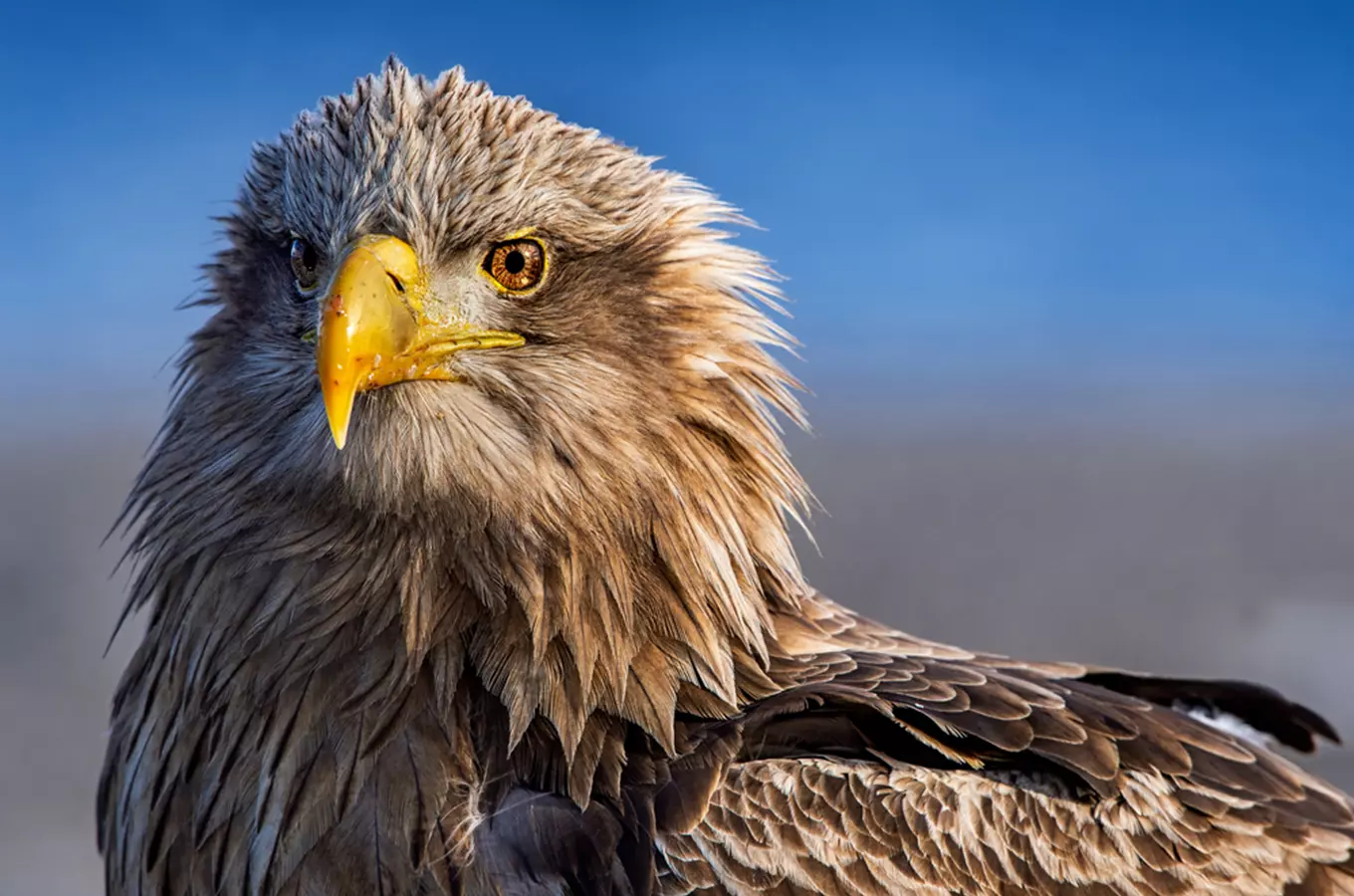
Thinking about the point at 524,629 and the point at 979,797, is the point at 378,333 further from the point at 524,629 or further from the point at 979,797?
the point at 979,797

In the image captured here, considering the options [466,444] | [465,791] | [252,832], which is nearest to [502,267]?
[466,444]

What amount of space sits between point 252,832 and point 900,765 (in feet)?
5.68

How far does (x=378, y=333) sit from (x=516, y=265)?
1.81 ft

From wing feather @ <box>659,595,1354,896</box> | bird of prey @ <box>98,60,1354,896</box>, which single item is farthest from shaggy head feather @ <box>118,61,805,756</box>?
wing feather @ <box>659,595,1354,896</box>

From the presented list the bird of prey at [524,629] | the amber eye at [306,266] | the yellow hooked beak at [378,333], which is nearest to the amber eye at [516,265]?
the bird of prey at [524,629]

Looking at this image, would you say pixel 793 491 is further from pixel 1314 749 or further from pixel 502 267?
pixel 1314 749

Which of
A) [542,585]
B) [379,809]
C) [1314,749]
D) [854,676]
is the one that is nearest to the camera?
[379,809]

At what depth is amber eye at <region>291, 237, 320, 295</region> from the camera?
3820 millimetres

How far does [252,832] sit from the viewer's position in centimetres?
361

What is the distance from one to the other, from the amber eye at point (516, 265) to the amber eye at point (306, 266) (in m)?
0.48

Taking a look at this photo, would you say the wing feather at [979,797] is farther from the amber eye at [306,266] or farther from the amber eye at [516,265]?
the amber eye at [306,266]

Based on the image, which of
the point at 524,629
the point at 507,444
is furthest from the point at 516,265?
the point at 524,629

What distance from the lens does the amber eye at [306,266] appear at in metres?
3.82

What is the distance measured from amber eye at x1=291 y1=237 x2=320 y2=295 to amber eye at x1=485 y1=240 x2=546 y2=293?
0.48 m
